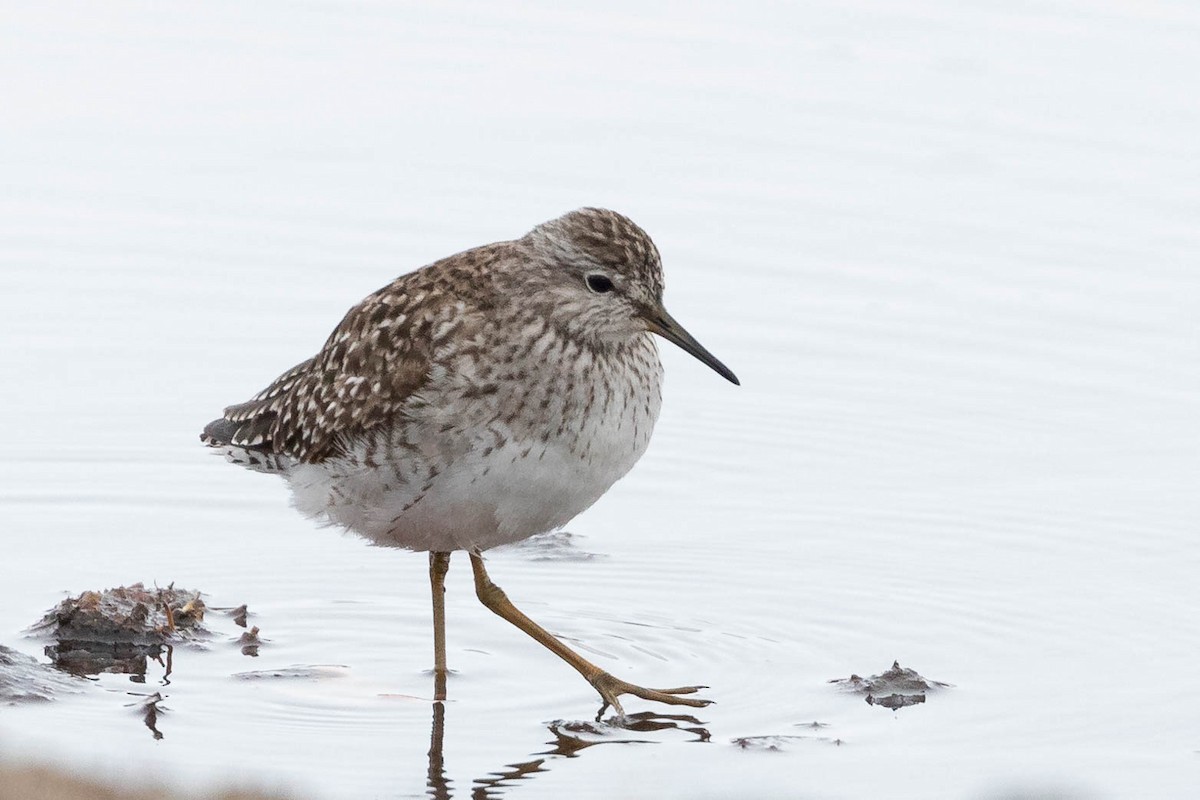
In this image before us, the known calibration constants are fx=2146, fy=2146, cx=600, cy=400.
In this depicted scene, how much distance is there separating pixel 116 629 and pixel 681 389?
14.9 feet

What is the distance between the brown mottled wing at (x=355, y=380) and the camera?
897 cm

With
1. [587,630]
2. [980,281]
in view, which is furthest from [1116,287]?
[587,630]

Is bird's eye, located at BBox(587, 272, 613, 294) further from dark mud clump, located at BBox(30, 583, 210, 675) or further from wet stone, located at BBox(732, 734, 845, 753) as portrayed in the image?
dark mud clump, located at BBox(30, 583, 210, 675)

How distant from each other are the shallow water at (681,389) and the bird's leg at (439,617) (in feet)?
0.25

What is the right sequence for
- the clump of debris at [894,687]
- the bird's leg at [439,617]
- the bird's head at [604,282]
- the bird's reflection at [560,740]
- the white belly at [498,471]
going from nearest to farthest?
the bird's reflection at [560,740], the white belly at [498,471], the bird's head at [604,282], the clump of debris at [894,687], the bird's leg at [439,617]

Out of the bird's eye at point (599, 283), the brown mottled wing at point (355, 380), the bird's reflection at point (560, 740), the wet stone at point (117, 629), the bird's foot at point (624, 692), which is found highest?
the bird's eye at point (599, 283)

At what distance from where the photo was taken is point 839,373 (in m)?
13.2

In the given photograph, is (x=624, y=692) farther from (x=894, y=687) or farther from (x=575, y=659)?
(x=894, y=687)

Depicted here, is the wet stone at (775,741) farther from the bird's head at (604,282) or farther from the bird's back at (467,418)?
the bird's head at (604,282)

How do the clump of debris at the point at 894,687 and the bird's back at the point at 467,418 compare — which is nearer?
the bird's back at the point at 467,418

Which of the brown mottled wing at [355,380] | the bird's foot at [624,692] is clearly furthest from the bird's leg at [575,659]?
the brown mottled wing at [355,380]

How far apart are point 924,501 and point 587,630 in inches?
94.9

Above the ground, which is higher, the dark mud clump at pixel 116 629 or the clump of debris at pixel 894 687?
the dark mud clump at pixel 116 629

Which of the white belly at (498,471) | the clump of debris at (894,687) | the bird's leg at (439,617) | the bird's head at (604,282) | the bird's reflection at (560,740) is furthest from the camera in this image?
the bird's leg at (439,617)
